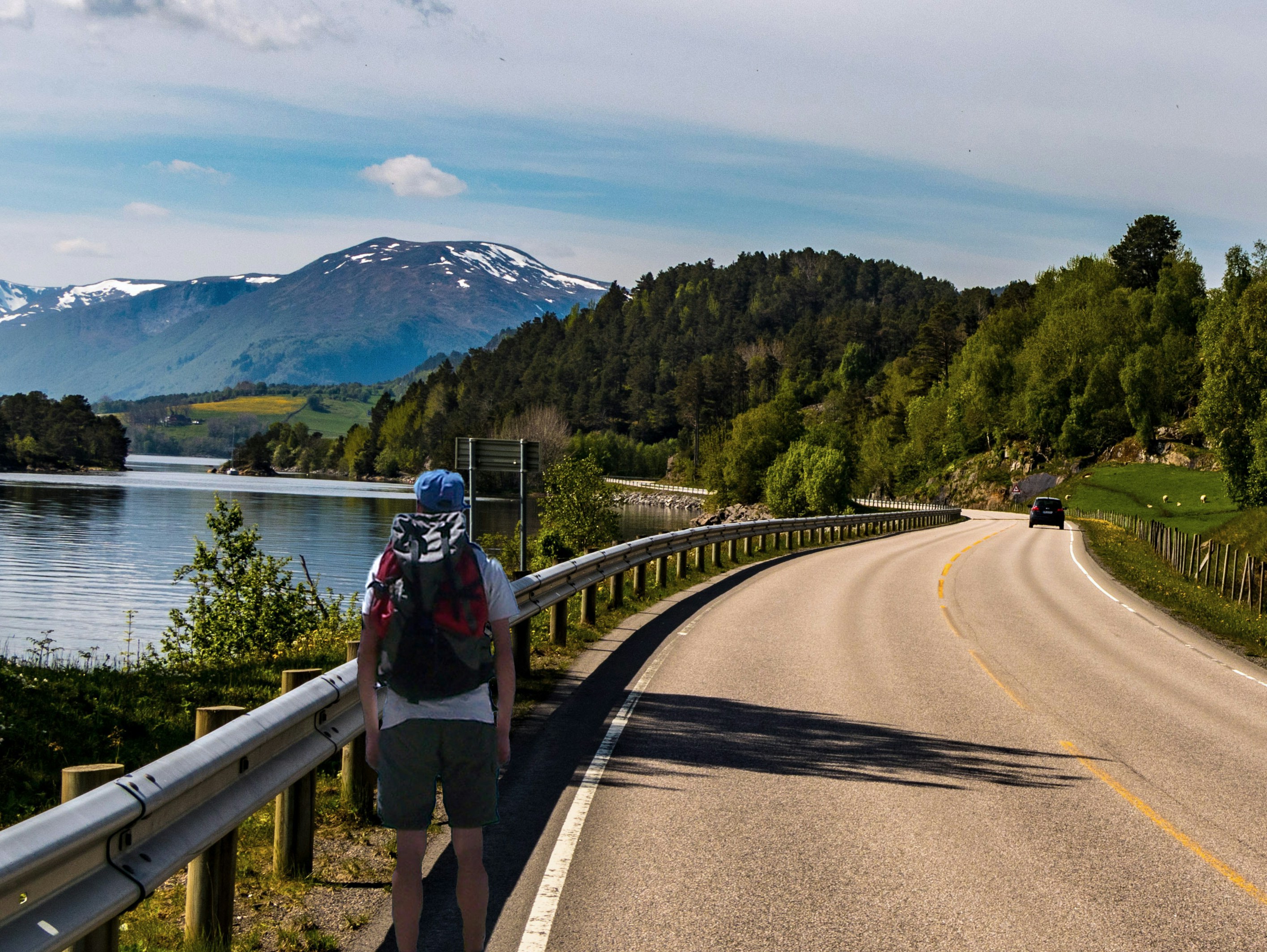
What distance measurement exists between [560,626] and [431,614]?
31.6 ft

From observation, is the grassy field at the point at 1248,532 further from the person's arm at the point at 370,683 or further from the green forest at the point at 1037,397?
the person's arm at the point at 370,683

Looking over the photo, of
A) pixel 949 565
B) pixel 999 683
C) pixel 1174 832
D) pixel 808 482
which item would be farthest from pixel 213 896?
pixel 808 482

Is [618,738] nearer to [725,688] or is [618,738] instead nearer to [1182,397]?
[725,688]

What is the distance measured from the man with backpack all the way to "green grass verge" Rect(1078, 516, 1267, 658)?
1483cm

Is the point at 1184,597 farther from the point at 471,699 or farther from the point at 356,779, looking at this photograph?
the point at 471,699

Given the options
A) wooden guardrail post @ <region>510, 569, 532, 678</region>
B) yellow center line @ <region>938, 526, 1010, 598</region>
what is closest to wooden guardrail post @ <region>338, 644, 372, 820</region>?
wooden guardrail post @ <region>510, 569, 532, 678</region>

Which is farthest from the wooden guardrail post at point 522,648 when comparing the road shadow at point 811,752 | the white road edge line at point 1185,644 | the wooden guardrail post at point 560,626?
the white road edge line at point 1185,644

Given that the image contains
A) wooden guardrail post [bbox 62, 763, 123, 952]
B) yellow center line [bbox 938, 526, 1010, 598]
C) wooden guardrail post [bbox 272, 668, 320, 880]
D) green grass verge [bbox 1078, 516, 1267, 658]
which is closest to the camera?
wooden guardrail post [bbox 62, 763, 123, 952]

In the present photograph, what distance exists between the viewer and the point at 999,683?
12.1 meters

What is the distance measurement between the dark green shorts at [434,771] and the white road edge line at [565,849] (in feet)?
2.94

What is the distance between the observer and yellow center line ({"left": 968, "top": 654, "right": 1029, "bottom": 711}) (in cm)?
1085

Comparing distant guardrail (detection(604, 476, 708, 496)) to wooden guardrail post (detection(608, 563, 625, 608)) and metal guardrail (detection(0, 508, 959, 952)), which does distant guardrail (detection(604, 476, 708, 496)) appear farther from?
metal guardrail (detection(0, 508, 959, 952))

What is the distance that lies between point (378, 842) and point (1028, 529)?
5530cm

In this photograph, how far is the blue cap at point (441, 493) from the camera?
4395 millimetres
